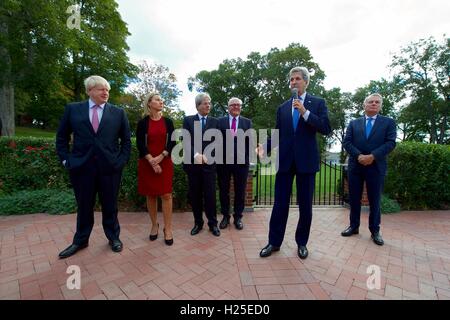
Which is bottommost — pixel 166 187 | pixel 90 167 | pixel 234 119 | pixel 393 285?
pixel 393 285

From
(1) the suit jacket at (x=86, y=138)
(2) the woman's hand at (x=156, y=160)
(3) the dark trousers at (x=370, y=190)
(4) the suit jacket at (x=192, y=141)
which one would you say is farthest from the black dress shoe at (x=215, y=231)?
(3) the dark trousers at (x=370, y=190)

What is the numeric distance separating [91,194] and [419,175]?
19.9 feet

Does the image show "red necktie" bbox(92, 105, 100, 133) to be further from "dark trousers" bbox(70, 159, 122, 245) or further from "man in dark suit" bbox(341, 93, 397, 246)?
"man in dark suit" bbox(341, 93, 397, 246)

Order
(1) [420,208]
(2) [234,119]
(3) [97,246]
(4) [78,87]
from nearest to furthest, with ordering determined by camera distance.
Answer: (3) [97,246], (2) [234,119], (1) [420,208], (4) [78,87]

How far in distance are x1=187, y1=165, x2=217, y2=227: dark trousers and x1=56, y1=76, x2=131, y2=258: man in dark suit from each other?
0.93m

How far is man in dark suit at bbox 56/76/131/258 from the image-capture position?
2.83 m

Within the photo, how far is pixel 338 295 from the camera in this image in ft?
7.32

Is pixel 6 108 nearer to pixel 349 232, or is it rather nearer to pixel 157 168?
pixel 157 168

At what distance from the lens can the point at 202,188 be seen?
12.0 ft

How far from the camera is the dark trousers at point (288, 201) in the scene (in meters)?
2.90

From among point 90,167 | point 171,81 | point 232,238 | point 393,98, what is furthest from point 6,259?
point 393,98

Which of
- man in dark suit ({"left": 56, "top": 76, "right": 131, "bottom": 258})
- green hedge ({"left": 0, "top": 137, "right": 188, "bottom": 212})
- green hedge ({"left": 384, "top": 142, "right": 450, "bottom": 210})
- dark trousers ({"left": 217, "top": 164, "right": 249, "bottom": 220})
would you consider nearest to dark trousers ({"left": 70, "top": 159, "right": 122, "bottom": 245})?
man in dark suit ({"left": 56, "top": 76, "right": 131, "bottom": 258})

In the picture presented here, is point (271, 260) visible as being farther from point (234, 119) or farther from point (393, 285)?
point (234, 119)

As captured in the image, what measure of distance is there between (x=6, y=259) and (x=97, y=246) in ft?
3.05
